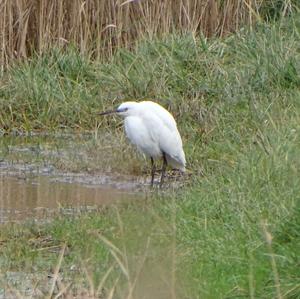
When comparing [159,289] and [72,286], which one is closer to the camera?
[159,289]

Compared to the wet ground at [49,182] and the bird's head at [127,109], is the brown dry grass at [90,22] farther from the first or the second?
the bird's head at [127,109]

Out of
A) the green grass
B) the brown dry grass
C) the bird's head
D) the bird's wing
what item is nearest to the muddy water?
the green grass

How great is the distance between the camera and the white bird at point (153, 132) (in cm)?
886

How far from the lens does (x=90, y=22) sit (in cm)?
1149

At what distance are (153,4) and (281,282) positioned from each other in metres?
6.88

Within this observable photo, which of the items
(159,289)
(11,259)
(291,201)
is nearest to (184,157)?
(11,259)

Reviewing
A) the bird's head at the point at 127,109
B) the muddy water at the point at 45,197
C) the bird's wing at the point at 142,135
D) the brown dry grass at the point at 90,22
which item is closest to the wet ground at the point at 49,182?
the muddy water at the point at 45,197

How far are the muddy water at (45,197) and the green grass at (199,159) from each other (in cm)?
36

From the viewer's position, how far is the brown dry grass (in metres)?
11.2

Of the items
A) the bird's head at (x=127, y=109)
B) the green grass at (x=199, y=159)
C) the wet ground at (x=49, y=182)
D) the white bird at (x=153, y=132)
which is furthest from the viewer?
the bird's head at (x=127, y=109)

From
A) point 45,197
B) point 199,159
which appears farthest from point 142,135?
point 45,197

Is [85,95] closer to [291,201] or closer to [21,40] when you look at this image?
[21,40]

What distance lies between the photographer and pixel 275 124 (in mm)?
8062

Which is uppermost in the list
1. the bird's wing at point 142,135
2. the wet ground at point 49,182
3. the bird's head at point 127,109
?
the bird's head at point 127,109
